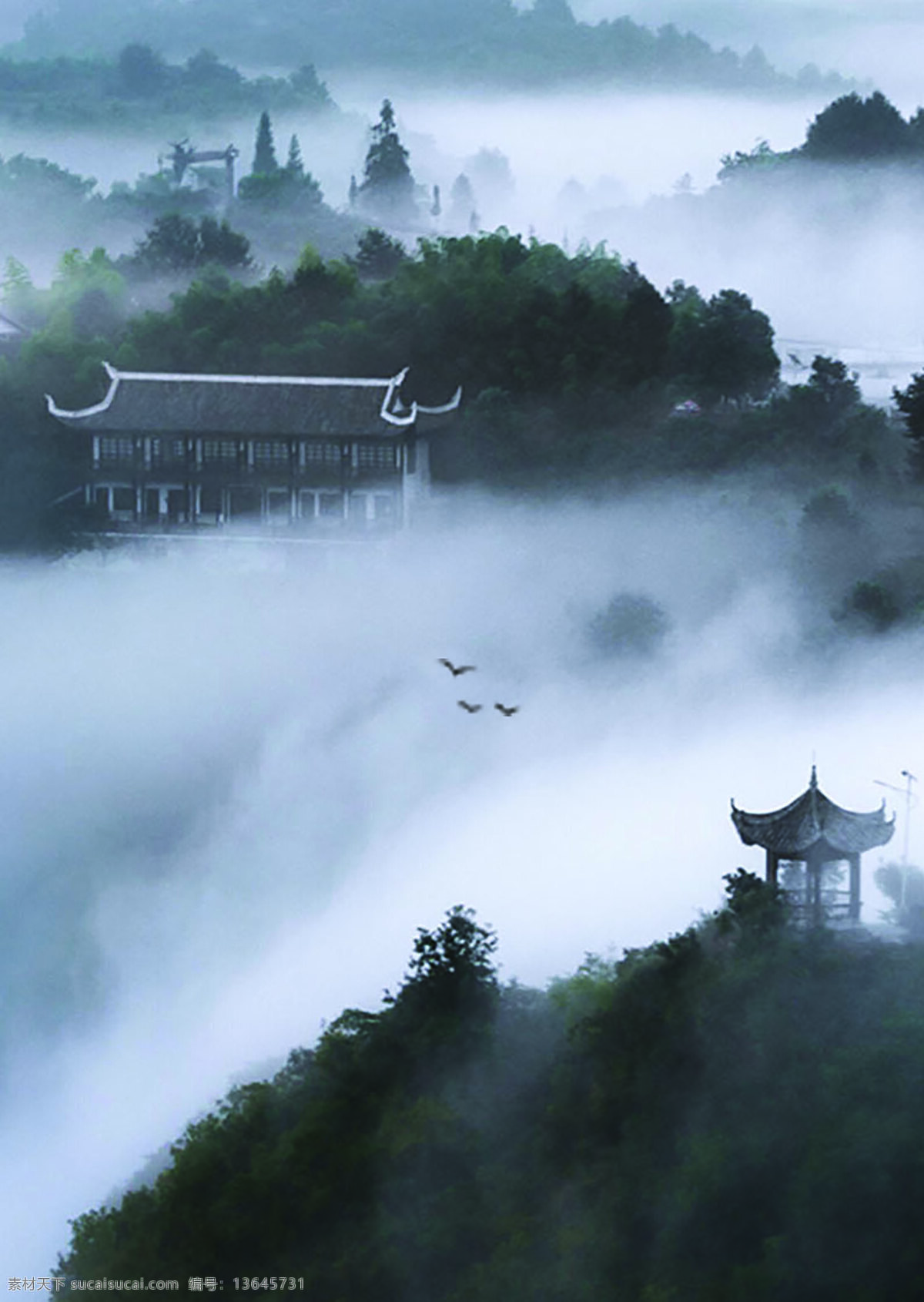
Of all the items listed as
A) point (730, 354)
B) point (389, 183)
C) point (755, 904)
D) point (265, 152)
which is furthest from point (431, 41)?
point (755, 904)

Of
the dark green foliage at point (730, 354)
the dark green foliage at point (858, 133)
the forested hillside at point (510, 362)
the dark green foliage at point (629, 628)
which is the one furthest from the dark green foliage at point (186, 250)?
the dark green foliage at point (629, 628)

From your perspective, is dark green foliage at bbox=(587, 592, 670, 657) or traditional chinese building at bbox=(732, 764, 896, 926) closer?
traditional chinese building at bbox=(732, 764, 896, 926)

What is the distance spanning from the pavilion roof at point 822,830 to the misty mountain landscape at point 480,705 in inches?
1.5

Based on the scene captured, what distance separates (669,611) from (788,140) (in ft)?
34.8

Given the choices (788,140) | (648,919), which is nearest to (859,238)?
(788,140)

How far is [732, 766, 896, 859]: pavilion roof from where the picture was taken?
40.4 ft

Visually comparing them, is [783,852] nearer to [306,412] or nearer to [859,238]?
[306,412]

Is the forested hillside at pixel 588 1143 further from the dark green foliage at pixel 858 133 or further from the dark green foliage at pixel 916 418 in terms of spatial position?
the dark green foliage at pixel 858 133

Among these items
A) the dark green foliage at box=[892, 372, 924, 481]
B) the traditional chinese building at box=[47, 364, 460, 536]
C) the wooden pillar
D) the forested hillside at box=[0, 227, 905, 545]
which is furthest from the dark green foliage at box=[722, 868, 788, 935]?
the traditional chinese building at box=[47, 364, 460, 536]

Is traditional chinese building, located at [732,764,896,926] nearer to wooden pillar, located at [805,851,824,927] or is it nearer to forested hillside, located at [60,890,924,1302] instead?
wooden pillar, located at [805,851,824,927]

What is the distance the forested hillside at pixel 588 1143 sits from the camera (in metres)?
10.6

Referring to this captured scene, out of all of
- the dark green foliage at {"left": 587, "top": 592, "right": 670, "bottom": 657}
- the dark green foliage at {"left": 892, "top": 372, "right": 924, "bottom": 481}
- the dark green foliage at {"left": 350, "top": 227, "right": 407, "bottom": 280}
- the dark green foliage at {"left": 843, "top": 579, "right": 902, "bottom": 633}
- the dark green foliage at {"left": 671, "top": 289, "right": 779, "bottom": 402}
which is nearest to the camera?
the dark green foliage at {"left": 843, "top": 579, "right": 902, "bottom": 633}

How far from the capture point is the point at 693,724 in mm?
18391

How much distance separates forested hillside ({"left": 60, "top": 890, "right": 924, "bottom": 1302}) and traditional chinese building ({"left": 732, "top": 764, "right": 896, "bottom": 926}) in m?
0.26
